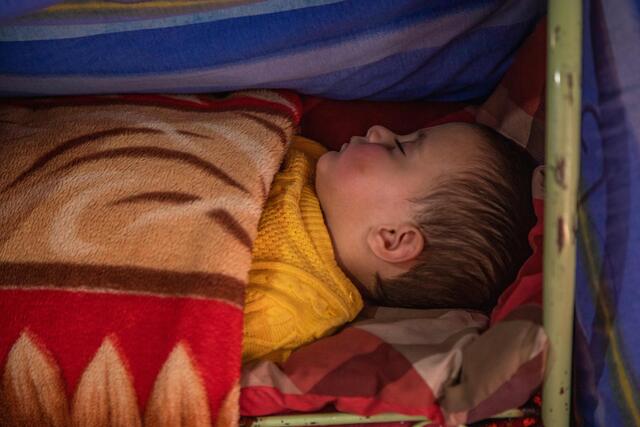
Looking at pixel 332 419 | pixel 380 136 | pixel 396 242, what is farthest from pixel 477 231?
pixel 332 419

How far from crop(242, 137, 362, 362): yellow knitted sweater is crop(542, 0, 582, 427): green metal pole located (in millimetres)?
381

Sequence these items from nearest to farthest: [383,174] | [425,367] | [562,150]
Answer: [562,150], [425,367], [383,174]

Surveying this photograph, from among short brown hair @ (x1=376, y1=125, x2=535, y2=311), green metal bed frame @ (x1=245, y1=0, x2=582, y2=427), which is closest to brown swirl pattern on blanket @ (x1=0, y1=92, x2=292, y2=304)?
short brown hair @ (x1=376, y1=125, x2=535, y2=311)

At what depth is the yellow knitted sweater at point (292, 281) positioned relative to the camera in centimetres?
106

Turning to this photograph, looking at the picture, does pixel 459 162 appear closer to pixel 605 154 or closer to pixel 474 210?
pixel 474 210

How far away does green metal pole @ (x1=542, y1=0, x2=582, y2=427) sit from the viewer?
75 centimetres

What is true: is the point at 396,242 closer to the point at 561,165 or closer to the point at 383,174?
the point at 383,174

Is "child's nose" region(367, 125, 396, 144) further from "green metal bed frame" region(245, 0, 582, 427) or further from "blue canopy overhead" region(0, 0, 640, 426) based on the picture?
"green metal bed frame" region(245, 0, 582, 427)

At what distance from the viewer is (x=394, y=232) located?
45.6 inches

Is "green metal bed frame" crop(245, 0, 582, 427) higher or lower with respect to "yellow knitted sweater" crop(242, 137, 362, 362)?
higher

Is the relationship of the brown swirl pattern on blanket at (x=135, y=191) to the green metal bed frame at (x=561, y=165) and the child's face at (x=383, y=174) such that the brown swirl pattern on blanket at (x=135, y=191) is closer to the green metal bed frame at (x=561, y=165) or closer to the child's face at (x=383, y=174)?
the child's face at (x=383, y=174)

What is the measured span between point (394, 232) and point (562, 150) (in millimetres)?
428

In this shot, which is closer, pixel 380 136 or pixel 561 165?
pixel 561 165

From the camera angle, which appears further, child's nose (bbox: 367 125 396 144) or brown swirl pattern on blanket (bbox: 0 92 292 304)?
child's nose (bbox: 367 125 396 144)
